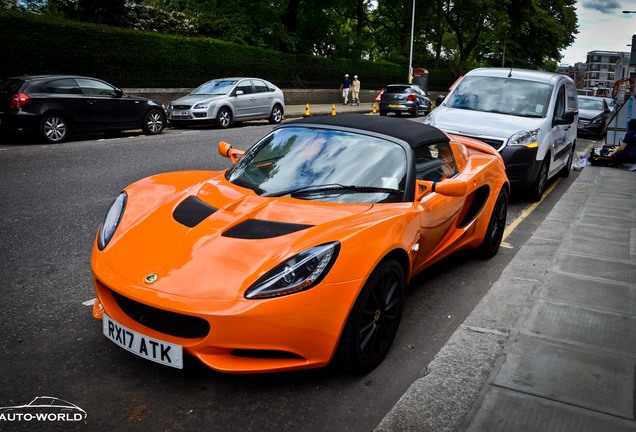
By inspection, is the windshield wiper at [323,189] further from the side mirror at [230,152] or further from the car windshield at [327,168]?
the side mirror at [230,152]

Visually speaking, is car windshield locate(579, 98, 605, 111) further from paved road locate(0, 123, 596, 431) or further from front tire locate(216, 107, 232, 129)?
paved road locate(0, 123, 596, 431)

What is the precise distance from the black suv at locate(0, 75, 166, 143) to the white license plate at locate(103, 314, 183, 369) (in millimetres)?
11208

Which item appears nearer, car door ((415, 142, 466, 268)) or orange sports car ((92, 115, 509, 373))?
orange sports car ((92, 115, 509, 373))

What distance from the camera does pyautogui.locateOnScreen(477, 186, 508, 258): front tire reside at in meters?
5.71

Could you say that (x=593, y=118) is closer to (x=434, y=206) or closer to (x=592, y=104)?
(x=592, y=104)

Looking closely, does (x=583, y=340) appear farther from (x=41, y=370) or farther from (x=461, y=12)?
(x=461, y=12)

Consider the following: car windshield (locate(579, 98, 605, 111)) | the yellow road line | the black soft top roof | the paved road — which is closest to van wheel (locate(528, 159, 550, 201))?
the yellow road line

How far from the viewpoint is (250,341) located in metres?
A: 2.84

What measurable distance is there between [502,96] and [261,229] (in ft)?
23.9

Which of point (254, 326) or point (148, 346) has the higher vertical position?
point (254, 326)

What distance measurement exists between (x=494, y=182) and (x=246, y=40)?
85.2 ft

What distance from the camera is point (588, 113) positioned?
69.8 feet

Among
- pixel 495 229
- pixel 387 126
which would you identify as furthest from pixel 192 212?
pixel 495 229

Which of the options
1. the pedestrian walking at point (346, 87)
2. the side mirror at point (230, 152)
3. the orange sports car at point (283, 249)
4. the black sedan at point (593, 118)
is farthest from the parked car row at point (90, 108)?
the pedestrian walking at point (346, 87)
